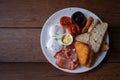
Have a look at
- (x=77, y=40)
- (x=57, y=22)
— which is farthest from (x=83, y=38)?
(x=57, y=22)

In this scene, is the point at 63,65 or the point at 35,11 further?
the point at 35,11

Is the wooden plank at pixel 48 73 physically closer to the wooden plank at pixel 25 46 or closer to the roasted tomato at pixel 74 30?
the wooden plank at pixel 25 46

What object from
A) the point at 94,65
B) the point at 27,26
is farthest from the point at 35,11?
the point at 94,65

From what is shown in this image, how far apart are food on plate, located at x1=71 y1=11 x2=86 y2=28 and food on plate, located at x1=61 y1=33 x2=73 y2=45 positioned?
0.06 meters

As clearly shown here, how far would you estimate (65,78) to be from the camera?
951mm

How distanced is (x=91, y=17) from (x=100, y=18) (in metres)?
0.05

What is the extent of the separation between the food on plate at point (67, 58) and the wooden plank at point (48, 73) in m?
0.03

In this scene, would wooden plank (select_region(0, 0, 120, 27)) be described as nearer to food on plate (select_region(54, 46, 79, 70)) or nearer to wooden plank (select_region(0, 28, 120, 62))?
wooden plank (select_region(0, 28, 120, 62))

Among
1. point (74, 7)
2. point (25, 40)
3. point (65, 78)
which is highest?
point (74, 7)

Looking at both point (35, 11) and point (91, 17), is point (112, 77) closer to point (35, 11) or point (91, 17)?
point (91, 17)

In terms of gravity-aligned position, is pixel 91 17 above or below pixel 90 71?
above

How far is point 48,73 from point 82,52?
149mm

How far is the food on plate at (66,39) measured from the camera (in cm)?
96

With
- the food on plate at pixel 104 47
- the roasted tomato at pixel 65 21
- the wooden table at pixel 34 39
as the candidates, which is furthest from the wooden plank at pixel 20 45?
the food on plate at pixel 104 47
